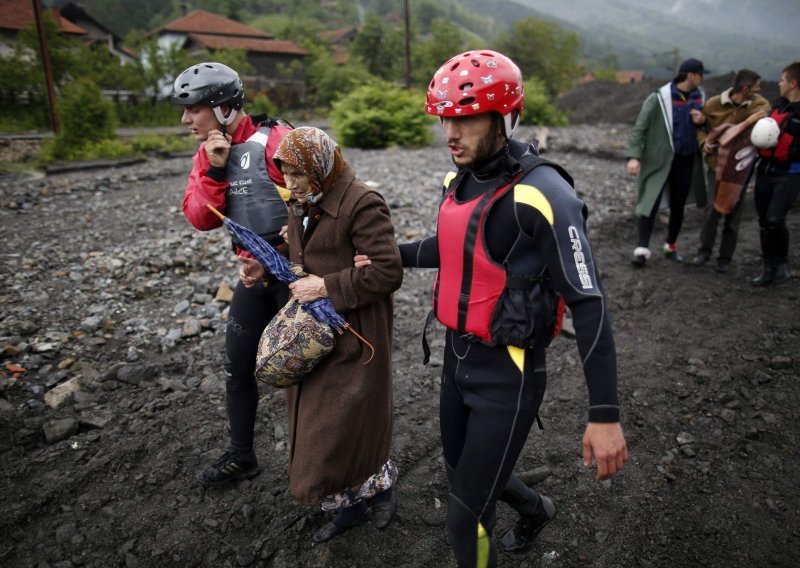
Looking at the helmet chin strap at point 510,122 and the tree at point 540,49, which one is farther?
the tree at point 540,49

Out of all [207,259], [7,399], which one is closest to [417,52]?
[207,259]

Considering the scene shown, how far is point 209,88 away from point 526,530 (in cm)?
297

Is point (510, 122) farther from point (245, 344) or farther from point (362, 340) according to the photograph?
point (245, 344)

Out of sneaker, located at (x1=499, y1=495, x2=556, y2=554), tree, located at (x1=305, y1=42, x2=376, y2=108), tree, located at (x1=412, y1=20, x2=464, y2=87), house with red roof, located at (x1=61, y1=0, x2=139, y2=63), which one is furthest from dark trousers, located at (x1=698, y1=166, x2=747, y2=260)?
house with red roof, located at (x1=61, y1=0, x2=139, y2=63)

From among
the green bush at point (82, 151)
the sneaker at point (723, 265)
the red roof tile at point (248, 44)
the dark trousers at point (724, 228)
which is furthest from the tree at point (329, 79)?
the sneaker at point (723, 265)

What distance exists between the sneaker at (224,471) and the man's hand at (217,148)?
6.09 ft

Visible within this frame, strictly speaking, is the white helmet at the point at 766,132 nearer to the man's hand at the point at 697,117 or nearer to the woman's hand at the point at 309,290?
the man's hand at the point at 697,117

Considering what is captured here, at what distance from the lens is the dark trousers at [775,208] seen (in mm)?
5836

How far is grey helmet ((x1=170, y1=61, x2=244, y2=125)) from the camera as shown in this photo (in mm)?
2783

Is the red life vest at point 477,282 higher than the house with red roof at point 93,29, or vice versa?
the house with red roof at point 93,29

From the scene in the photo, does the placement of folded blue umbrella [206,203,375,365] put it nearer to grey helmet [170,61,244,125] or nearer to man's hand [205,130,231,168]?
man's hand [205,130,231,168]

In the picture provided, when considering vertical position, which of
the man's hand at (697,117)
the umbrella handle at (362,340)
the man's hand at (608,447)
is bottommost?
the man's hand at (608,447)

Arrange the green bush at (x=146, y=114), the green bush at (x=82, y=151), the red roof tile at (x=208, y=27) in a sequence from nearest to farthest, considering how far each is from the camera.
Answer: the green bush at (x=82, y=151)
the green bush at (x=146, y=114)
the red roof tile at (x=208, y=27)

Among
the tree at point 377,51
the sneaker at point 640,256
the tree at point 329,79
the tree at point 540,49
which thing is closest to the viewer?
the sneaker at point 640,256
